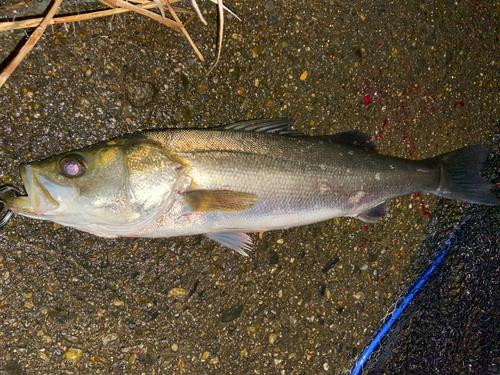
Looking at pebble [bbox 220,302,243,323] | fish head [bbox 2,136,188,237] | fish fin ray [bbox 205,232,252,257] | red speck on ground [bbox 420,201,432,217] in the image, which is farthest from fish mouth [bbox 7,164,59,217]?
red speck on ground [bbox 420,201,432,217]

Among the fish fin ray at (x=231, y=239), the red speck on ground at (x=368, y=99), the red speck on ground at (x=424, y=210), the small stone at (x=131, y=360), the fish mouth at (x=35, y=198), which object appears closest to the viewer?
the fish mouth at (x=35, y=198)

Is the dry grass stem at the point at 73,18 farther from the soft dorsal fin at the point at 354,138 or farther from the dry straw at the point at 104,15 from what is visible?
the soft dorsal fin at the point at 354,138

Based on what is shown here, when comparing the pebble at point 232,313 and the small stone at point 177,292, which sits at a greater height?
the small stone at point 177,292

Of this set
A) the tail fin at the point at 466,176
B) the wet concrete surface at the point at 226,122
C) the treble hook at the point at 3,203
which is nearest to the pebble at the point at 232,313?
the wet concrete surface at the point at 226,122

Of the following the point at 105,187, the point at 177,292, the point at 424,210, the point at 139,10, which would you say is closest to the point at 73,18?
the point at 139,10

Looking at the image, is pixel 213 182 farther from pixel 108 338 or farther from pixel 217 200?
pixel 108 338

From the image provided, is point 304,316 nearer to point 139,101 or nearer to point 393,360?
point 393,360
